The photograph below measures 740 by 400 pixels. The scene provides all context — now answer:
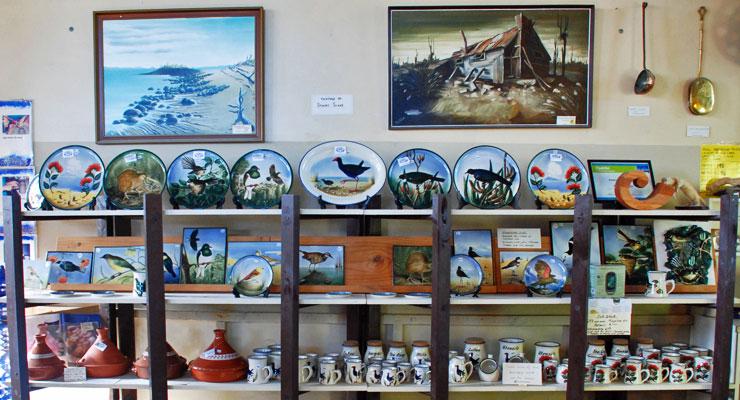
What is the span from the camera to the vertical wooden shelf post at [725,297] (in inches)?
83.7

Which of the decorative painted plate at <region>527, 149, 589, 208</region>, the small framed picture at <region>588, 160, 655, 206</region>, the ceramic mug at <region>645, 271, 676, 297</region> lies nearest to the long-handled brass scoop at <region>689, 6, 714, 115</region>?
the small framed picture at <region>588, 160, 655, 206</region>

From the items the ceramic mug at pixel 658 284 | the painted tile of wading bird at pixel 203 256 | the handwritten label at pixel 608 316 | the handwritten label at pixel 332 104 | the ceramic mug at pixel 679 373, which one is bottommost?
the ceramic mug at pixel 679 373

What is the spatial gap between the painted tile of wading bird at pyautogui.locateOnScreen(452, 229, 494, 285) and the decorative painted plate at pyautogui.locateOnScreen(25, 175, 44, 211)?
1.90 meters

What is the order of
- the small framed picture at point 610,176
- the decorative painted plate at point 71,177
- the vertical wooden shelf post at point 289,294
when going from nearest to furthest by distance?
the vertical wooden shelf post at point 289,294
the decorative painted plate at point 71,177
the small framed picture at point 610,176

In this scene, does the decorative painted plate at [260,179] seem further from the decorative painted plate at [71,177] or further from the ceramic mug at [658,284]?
the ceramic mug at [658,284]

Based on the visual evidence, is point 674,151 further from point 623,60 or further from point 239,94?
point 239,94

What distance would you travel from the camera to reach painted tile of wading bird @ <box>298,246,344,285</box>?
230 cm

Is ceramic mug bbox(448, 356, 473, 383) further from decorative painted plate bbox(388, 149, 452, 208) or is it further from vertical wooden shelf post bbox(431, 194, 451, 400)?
decorative painted plate bbox(388, 149, 452, 208)

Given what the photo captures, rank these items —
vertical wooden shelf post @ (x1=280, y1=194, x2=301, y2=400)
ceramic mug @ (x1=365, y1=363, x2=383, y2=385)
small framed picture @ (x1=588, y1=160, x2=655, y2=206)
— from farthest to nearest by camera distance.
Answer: small framed picture @ (x1=588, y1=160, x2=655, y2=206) → ceramic mug @ (x1=365, y1=363, x2=383, y2=385) → vertical wooden shelf post @ (x1=280, y1=194, x2=301, y2=400)

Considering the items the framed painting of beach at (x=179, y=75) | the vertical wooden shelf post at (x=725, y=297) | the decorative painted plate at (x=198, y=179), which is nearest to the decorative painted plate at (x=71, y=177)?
the framed painting of beach at (x=179, y=75)

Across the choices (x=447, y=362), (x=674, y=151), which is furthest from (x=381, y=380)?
(x=674, y=151)

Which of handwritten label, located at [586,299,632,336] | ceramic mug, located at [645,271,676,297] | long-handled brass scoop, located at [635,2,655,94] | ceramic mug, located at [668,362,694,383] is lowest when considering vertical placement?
ceramic mug, located at [668,362,694,383]

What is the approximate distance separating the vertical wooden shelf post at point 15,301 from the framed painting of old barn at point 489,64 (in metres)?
1.63

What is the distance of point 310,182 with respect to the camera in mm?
2342
